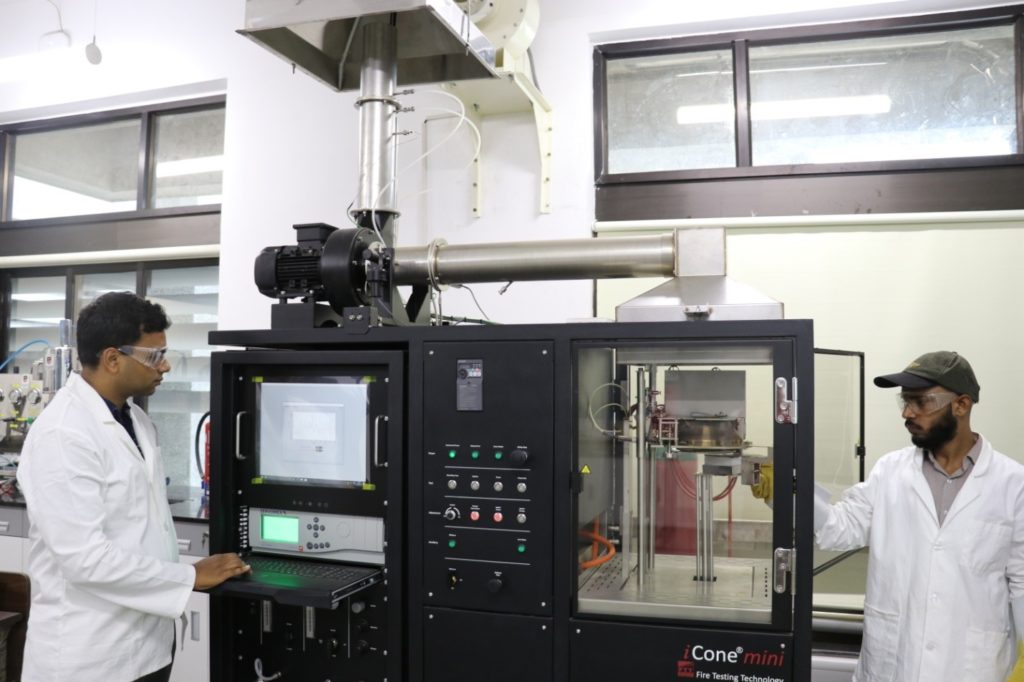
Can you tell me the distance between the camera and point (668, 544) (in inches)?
75.9

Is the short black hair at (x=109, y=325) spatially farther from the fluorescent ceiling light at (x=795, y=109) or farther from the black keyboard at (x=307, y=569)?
the fluorescent ceiling light at (x=795, y=109)

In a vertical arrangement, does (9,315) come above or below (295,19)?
below

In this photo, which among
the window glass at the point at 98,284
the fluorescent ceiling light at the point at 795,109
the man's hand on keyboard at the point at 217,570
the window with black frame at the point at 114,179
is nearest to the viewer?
the man's hand on keyboard at the point at 217,570

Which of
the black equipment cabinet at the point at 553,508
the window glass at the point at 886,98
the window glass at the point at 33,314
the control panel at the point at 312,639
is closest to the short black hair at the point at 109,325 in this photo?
the black equipment cabinet at the point at 553,508

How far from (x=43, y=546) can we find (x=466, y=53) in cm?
170

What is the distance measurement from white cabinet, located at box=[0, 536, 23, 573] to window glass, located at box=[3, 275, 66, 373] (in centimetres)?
115

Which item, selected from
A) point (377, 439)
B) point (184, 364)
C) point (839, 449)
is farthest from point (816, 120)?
point (184, 364)

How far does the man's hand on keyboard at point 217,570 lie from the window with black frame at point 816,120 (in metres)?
1.83

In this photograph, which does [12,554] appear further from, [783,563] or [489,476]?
[783,563]

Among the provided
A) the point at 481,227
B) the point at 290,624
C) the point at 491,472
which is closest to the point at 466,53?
the point at 481,227

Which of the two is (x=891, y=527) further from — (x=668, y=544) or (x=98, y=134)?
(x=98, y=134)

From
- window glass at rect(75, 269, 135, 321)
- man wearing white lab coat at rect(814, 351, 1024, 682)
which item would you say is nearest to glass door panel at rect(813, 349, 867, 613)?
man wearing white lab coat at rect(814, 351, 1024, 682)

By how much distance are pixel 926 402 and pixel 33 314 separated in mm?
4177

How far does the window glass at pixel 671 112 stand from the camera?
9.80 feet
